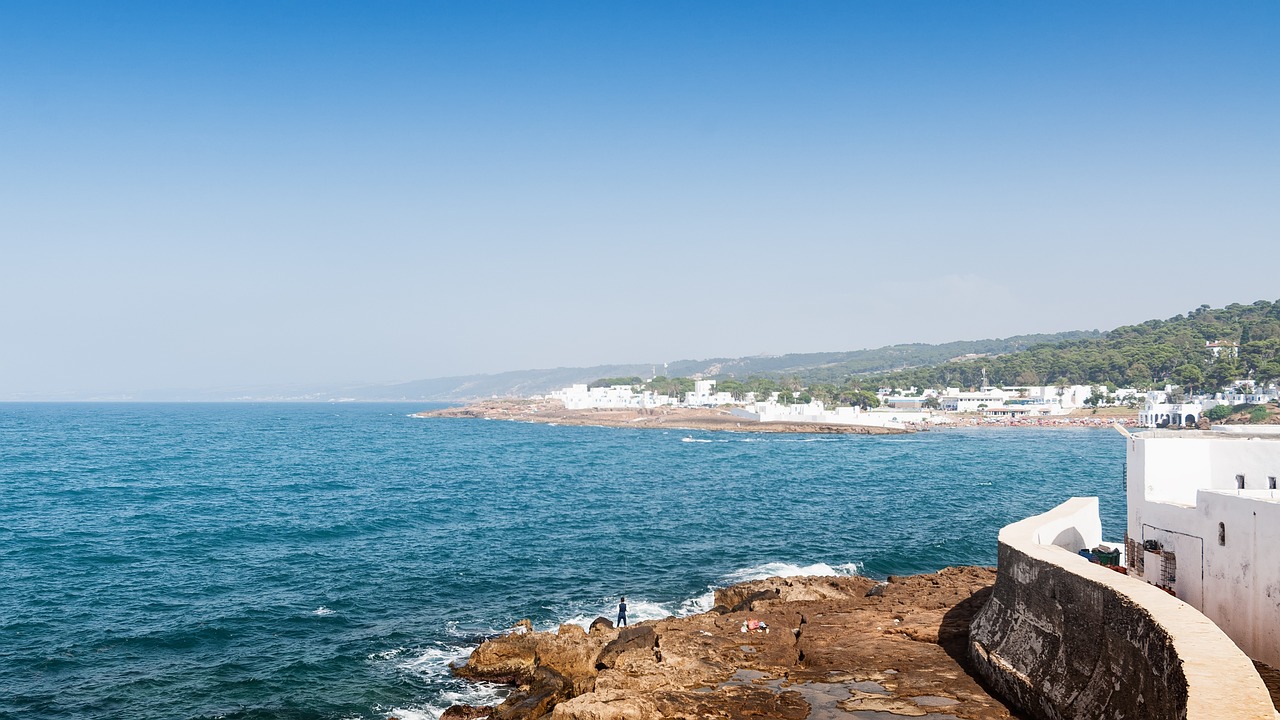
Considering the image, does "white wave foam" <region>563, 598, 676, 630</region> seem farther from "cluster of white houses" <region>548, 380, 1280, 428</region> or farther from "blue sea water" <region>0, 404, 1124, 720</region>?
"cluster of white houses" <region>548, 380, 1280, 428</region>

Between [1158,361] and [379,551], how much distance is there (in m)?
156

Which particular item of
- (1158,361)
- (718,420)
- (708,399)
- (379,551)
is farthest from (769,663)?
(708,399)

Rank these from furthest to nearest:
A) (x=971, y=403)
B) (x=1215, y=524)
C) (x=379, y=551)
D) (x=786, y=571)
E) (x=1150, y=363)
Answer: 1. (x=1150, y=363)
2. (x=971, y=403)
3. (x=379, y=551)
4. (x=786, y=571)
5. (x=1215, y=524)

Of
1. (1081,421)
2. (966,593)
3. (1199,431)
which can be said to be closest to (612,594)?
(966,593)

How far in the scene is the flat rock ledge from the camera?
1373 centimetres

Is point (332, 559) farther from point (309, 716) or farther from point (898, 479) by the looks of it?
point (898, 479)

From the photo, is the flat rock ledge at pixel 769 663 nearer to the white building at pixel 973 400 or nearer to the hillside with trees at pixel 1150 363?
the hillside with trees at pixel 1150 363

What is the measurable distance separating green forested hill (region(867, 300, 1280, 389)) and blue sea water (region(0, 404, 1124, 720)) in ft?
251

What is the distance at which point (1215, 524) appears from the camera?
1478 cm

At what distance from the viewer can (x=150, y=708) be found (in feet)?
56.7

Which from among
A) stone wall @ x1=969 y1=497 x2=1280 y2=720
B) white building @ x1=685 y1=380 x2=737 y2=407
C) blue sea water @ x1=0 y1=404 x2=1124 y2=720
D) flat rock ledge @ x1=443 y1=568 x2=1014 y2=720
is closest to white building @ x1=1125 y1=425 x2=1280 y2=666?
stone wall @ x1=969 y1=497 x2=1280 y2=720

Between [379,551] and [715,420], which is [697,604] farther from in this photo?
[715,420]

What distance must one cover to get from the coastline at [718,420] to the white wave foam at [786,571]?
283 ft

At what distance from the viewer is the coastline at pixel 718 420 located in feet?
398
